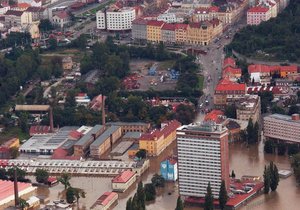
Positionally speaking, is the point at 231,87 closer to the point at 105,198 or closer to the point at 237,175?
the point at 237,175

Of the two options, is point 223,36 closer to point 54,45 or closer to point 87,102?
point 54,45

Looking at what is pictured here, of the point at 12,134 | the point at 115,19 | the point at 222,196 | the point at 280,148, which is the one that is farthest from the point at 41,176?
A: the point at 115,19

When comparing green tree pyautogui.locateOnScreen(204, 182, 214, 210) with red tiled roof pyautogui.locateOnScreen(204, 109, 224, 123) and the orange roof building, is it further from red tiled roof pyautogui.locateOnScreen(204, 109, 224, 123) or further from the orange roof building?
red tiled roof pyautogui.locateOnScreen(204, 109, 224, 123)

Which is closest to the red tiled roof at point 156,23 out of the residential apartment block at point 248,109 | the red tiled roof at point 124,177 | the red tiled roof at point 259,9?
the red tiled roof at point 259,9

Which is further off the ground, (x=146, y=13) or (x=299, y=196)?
(x=146, y=13)

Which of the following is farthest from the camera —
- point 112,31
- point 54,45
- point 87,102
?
point 112,31

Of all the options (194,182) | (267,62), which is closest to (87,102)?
(267,62)
